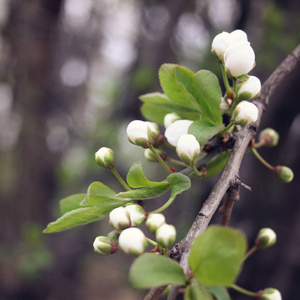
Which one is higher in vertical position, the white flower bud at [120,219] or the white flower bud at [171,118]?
the white flower bud at [171,118]

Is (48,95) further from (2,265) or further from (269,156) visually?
(269,156)

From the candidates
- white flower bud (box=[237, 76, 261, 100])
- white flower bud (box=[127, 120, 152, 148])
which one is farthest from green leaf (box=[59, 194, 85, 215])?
white flower bud (box=[237, 76, 261, 100])

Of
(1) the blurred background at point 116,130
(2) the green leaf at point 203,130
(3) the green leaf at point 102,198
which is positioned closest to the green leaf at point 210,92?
(2) the green leaf at point 203,130

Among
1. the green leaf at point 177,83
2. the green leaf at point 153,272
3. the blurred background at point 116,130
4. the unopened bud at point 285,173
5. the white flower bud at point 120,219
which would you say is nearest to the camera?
the green leaf at point 153,272

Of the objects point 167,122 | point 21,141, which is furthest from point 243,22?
point 21,141

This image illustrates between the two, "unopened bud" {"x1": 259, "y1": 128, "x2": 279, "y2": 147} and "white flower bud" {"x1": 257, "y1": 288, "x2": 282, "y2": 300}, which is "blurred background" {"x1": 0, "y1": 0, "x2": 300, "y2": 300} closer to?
"unopened bud" {"x1": 259, "y1": 128, "x2": 279, "y2": 147}

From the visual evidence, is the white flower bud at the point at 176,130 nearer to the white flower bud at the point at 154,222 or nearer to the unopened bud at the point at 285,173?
the white flower bud at the point at 154,222

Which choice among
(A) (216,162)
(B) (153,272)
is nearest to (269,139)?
(A) (216,162)
